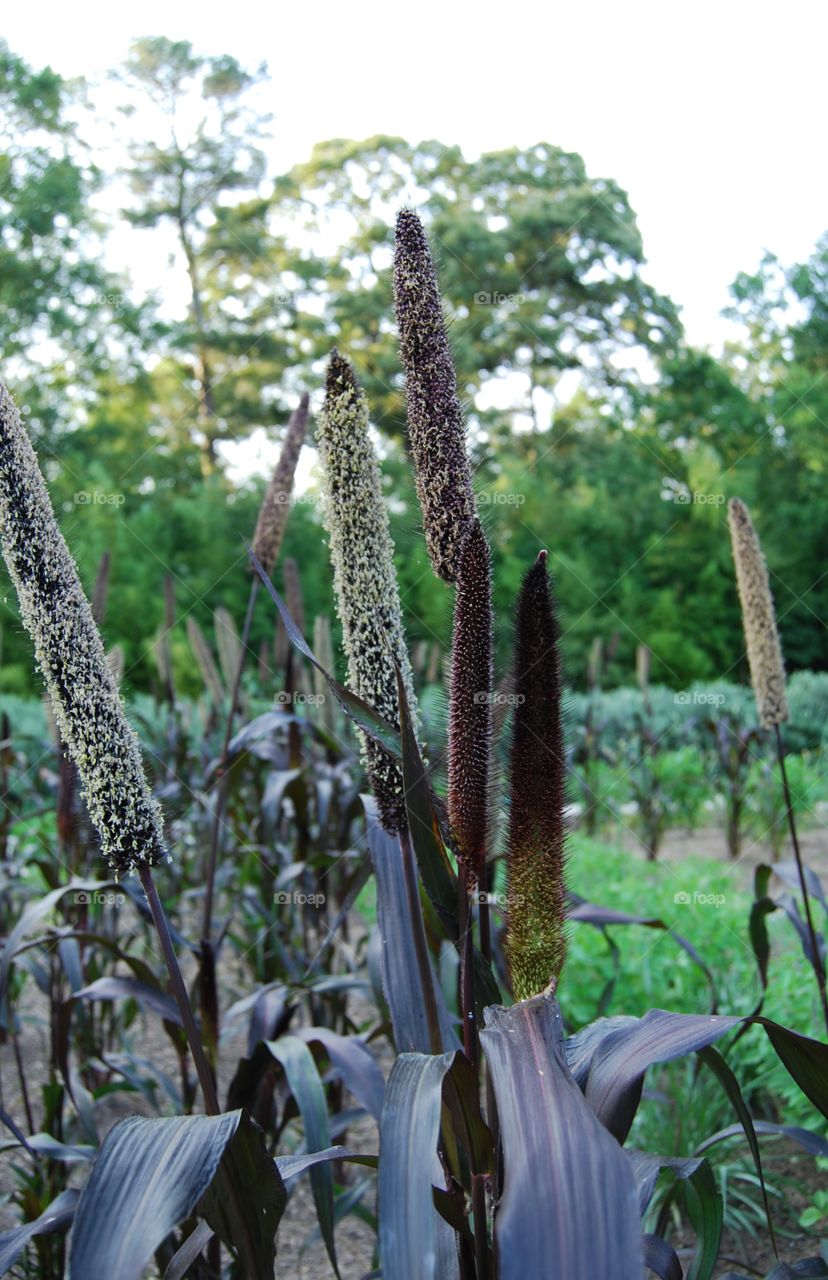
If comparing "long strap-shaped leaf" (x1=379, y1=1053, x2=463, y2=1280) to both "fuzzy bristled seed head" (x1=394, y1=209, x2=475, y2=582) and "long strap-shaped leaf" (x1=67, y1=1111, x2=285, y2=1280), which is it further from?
"fuzzy bristled seed head" (x1=394, y1=209, x2=475, y2=582)

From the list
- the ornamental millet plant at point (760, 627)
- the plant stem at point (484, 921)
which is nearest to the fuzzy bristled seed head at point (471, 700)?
the plant stem at point (484, 921)

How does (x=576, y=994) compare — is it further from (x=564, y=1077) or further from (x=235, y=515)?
(x=235, y=515)

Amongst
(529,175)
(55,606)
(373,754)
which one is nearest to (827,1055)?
(373,754)

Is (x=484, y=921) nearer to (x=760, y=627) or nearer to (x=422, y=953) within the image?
(x=422, y=953)

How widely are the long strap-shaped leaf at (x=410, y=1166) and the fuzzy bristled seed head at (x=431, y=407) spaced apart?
0.65 m

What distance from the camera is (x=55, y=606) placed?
1489mm

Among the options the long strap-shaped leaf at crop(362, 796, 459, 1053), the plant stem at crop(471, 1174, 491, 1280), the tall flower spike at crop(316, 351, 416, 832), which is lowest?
the plant stem at crop(471, 1174, 491, 1280)

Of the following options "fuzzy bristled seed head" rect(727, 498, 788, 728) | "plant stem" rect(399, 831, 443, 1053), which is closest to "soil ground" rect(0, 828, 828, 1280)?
"plant stem" rect(399, 831, 443, 1053)

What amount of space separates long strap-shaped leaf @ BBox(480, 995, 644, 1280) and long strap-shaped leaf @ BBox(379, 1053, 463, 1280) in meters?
0.07

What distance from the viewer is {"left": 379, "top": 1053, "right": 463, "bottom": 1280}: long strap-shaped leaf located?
1.04m

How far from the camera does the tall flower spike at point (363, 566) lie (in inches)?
59.7

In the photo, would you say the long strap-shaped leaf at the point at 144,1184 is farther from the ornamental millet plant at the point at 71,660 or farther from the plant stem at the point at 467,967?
the plant stem at the point at 467,967

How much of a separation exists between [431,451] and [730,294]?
21036 mm

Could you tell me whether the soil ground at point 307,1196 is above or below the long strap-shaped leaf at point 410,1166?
below
